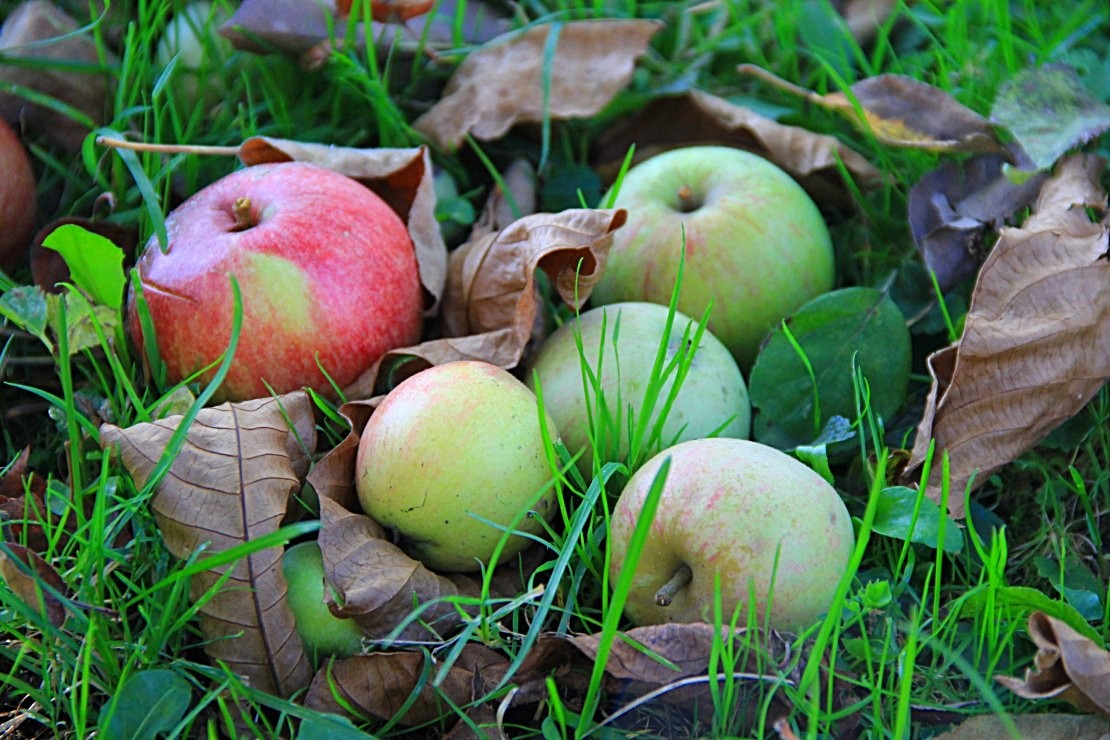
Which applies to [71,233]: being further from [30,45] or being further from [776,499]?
[776,499]

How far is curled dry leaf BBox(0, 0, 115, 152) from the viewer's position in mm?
2094

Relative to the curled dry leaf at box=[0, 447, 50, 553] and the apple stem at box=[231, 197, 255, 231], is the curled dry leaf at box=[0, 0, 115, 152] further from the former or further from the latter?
the curled dry leaf at box=[0, 447, 50, 553]

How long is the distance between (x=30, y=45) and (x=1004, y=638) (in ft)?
6.64

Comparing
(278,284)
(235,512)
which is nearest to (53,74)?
(278,284)

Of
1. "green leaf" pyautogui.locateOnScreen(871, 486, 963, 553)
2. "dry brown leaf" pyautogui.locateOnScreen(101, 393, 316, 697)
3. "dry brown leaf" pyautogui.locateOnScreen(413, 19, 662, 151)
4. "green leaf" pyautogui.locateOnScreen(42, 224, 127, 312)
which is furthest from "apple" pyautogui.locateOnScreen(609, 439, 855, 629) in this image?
"dry brown leaf" pyautogui.locateOnScreen(413, 19, 662, 151)

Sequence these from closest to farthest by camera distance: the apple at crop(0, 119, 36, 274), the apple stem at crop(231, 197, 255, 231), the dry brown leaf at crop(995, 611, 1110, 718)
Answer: the dry brown leaf at crop(995, 611, 1110, 718) → the apple stem at crop(231, 197, 255, 231) → the apple at crop(0, 119, 36, 274)

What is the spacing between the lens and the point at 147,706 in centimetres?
132

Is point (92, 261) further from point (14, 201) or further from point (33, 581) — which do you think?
point (33, 581)

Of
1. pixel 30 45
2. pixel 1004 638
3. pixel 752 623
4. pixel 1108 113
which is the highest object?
pixel 30 45

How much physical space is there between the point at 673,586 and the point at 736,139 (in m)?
1.32

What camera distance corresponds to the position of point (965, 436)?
1.67 m

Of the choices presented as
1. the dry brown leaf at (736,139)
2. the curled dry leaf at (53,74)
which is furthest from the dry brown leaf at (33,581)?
the dry brown leaf at (736,139)

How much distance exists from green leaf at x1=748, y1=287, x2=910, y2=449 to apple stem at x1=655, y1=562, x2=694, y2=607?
0.46 m

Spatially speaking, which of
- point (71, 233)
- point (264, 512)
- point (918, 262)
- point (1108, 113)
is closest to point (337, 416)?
point (264, 512)
